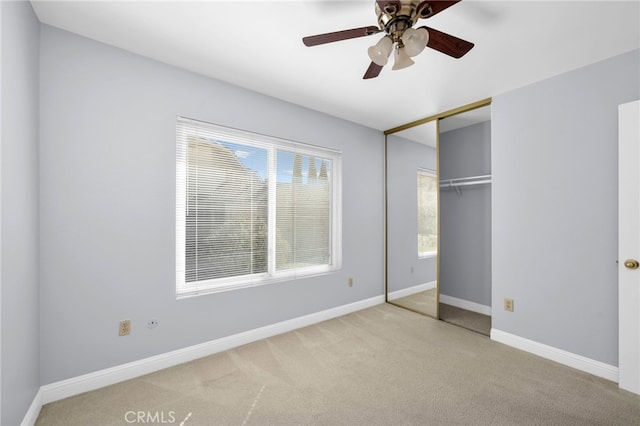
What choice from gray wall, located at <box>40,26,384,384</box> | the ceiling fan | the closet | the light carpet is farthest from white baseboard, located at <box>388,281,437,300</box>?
the ceiling fan

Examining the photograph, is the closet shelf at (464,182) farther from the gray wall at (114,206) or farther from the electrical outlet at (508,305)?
the gray wall at (114,206)

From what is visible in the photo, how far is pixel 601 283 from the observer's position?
7.43ft

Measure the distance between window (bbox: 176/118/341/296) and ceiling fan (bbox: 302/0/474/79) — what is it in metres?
1.49

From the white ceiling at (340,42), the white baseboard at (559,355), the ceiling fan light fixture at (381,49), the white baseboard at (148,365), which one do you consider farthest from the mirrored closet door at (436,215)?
the ceiling fan light fixture at (381,49)

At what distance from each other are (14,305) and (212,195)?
1.45 meters

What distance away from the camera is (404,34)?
1.49m

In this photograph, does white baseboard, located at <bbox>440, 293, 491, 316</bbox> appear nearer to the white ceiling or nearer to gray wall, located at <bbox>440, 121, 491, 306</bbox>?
gray wall, located at <bbox>440, 121, 491, 306</bbox>

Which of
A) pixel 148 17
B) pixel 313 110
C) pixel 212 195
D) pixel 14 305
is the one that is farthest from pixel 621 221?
pixel 14 305

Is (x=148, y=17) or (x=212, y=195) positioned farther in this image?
(x=212, y=195)

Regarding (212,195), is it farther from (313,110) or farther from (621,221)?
(621,221)

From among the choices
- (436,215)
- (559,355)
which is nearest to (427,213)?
(436,215)

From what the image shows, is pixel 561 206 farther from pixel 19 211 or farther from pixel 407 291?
pixel 19 211

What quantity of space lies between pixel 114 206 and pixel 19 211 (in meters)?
0.58

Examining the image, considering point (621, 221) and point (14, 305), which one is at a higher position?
point (621, 221)
